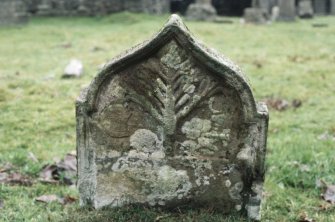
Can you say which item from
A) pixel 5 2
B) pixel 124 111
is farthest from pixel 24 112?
pixel 5 2

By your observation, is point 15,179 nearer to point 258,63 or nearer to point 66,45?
point 258,63

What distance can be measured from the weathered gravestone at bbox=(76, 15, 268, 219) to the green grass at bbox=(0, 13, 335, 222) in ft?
0.55

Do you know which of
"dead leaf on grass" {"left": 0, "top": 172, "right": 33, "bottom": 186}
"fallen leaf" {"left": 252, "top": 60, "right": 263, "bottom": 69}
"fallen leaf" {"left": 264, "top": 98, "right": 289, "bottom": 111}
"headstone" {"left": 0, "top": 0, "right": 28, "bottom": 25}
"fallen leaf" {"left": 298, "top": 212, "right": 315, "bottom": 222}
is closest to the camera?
"fallen leaf" {"left": 298, "top": 212, "right": 315, "bottom": 222}

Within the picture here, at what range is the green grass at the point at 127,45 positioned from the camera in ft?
14.0

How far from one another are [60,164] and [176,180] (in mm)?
1700

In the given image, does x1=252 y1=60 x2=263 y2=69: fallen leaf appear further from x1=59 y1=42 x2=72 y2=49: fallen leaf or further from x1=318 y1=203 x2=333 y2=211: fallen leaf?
x1=318 y1=203 x2=333 y2=211: fallen leaf

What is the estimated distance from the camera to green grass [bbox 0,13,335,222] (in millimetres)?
4277

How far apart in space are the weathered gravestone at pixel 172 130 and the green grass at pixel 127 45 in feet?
0.55

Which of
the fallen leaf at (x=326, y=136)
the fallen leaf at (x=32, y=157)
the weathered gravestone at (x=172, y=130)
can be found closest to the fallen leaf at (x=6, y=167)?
the fallen leaf at (x=32, y=157)

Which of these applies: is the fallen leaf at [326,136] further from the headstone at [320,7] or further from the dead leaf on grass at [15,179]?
the headstone at [320,7]

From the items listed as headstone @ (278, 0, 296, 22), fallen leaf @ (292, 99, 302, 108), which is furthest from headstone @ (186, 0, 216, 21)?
fallen leaf @ (292, 99, 302, 108)

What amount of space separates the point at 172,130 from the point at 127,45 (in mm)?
9588

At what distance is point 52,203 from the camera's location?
433cm

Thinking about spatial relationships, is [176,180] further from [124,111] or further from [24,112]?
[24,112]
